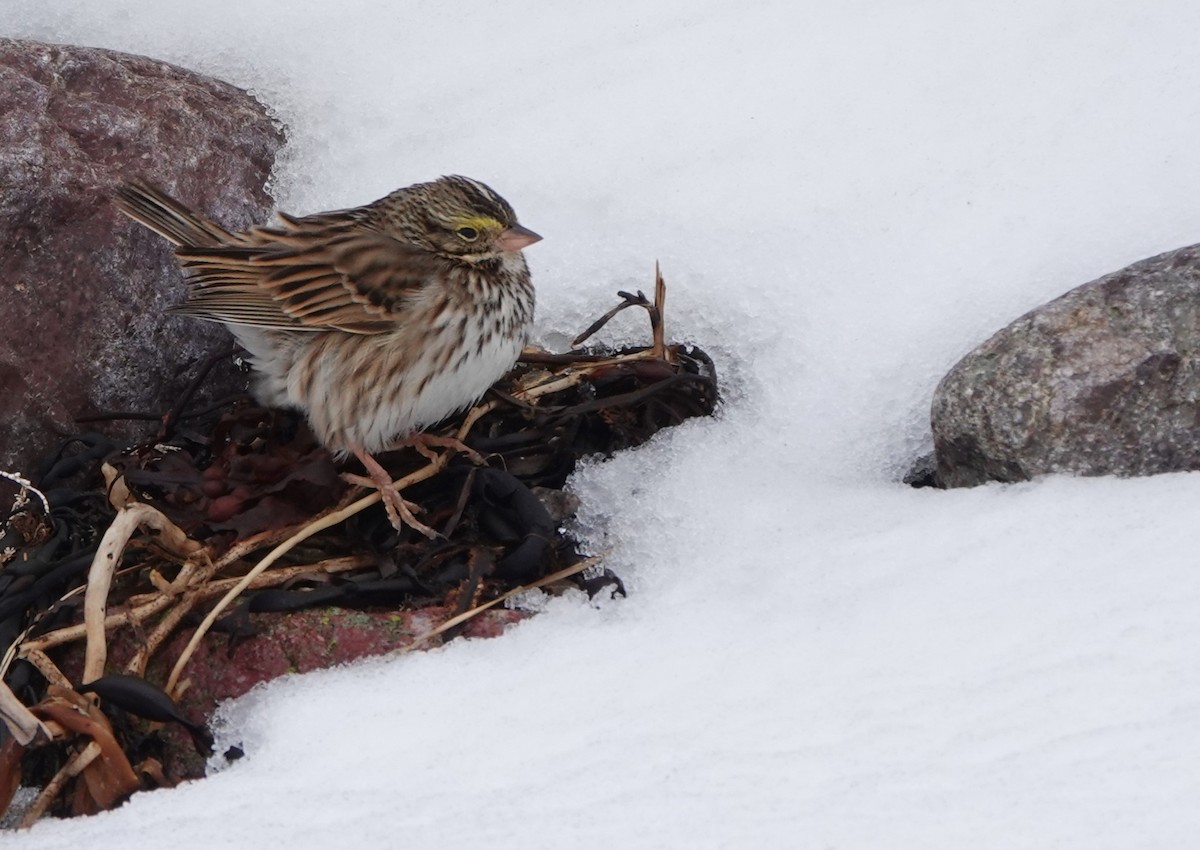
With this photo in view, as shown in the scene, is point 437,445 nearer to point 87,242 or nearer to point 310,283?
point 310,283

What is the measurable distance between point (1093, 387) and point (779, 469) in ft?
2.70

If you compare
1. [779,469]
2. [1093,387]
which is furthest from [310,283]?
[1093,387]

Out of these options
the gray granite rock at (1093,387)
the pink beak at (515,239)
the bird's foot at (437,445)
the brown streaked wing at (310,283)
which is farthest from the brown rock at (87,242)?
the gray granite rock at (1093,387)

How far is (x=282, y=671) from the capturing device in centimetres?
324

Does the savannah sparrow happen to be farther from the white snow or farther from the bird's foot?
the white snow

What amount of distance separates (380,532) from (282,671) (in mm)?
660

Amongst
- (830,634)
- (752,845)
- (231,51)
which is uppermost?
(231,51)

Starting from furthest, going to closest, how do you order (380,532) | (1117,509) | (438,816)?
(380,532), (1117,509), (438,816)

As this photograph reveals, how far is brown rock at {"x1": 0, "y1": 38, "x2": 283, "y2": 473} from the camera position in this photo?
4.03 metres

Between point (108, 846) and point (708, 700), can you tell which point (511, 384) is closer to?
point (708, 700)

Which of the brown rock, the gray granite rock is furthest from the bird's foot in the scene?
the gray granite rock

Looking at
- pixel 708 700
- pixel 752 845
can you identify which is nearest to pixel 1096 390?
pixel 708 700

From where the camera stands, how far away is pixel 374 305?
12.9 feet

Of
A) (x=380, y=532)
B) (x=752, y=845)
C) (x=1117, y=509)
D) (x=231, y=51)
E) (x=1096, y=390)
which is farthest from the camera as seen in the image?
(x=231, y=51)
